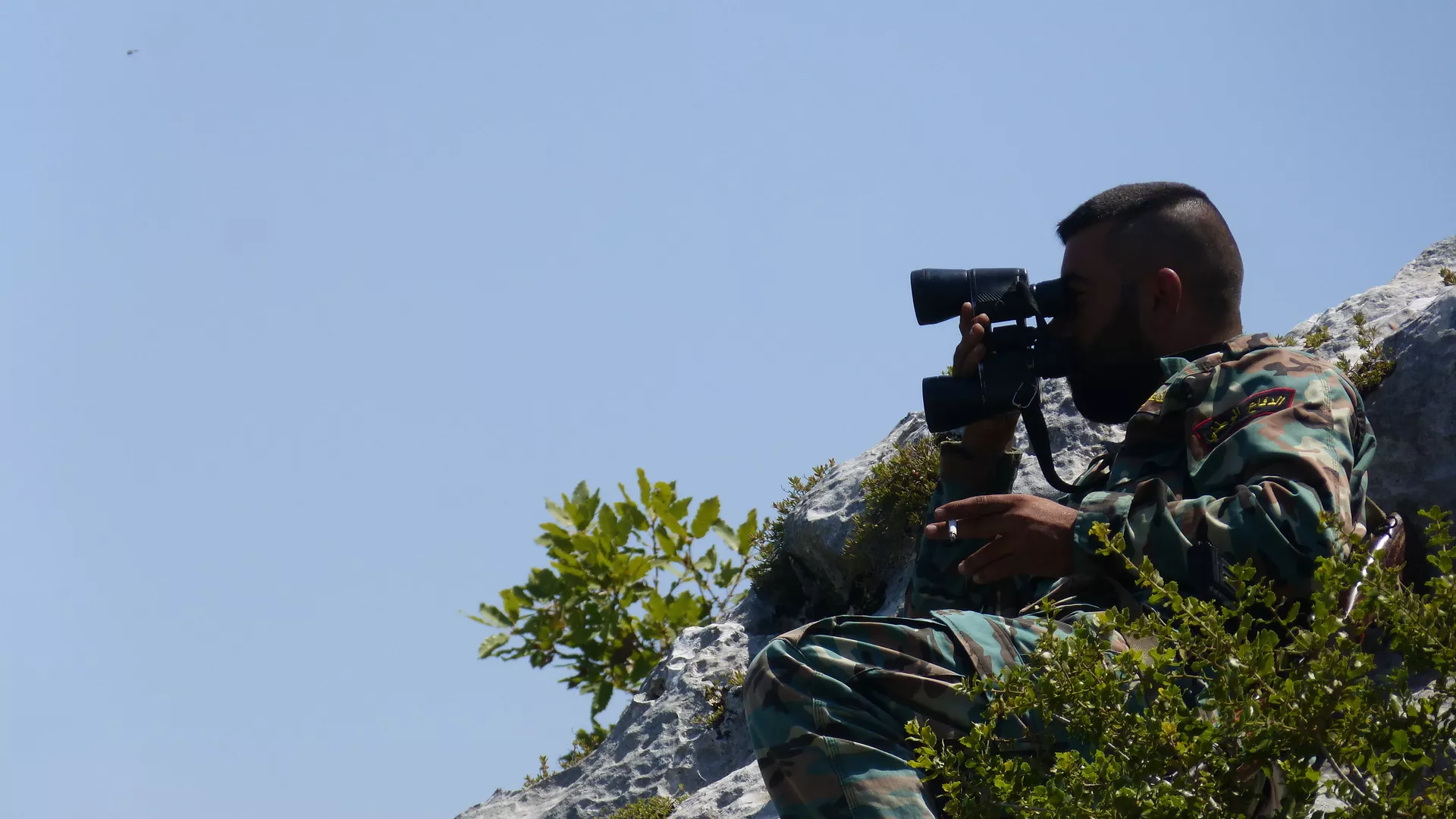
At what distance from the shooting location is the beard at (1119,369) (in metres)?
4.02

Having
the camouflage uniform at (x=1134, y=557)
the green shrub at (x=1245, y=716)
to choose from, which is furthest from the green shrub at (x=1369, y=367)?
the green shrub at (x=1245, y=716)

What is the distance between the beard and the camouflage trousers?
132cm

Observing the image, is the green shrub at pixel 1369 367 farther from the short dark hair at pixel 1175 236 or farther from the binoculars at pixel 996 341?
the binoculars at pixel 996 341

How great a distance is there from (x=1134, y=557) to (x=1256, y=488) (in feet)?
1.06

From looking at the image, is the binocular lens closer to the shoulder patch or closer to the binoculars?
the binoculars

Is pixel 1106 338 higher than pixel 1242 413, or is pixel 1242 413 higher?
pixel 1106 338

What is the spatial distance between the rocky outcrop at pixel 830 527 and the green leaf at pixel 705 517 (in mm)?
659

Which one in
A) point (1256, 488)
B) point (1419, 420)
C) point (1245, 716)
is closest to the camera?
point (1245, 716)

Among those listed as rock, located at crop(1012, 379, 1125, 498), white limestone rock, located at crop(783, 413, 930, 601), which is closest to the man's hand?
rock, located at crop(1012, 379, 1125, 498)

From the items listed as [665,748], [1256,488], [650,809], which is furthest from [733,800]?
[1256,488]

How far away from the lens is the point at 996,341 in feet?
13.3

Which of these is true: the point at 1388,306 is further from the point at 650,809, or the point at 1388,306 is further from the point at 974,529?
the point at 650,809

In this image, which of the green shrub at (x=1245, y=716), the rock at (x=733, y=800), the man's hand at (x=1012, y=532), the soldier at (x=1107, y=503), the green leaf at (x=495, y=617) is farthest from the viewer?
the green leaf at (x=495, y=617)

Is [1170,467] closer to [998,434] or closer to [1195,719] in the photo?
[998,434]
